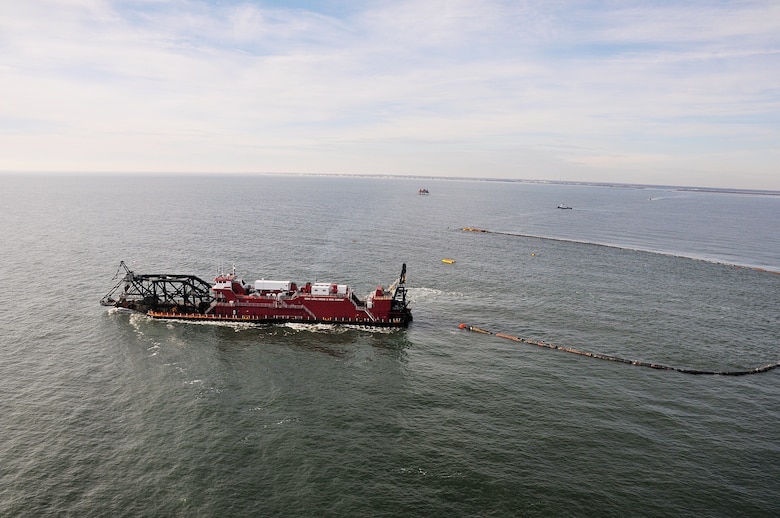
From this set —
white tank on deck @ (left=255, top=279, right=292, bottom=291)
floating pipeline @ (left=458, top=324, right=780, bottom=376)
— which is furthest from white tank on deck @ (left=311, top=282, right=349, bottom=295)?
floating pipeline @ (left=458, top=324, right=780, bottom=376)

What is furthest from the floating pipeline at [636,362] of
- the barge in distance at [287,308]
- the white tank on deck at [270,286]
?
the white tank on deck at [270,286]

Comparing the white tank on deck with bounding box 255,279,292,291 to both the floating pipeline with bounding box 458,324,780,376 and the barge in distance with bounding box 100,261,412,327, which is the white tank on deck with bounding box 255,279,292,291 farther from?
the floating pipeline with bounding box 458,324,780,376

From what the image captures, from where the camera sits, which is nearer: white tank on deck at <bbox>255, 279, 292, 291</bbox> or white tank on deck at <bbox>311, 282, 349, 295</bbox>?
white tank on deck at <bbox>311, 282, 349, 295</bbox>

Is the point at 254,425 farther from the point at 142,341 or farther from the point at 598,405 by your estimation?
the point at 598,405

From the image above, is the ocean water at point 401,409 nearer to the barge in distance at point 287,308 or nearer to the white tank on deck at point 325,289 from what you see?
the barge in distance at point 287,308

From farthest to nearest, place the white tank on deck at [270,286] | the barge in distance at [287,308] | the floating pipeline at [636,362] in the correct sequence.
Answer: the white tank on deck at [270,286] < the barge in distance at [287,308] < the floating pipeline at [636,362]

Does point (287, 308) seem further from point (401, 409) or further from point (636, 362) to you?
point (636, 362)

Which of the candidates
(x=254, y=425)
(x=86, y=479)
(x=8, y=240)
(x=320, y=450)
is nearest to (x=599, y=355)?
(x=320, y=450)

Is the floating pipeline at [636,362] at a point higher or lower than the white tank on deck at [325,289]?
lower

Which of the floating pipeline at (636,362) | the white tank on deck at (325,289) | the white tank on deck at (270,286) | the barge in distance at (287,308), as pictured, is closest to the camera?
the floating pipeline at (636,362)

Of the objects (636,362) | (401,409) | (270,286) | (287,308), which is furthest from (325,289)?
(636,362)

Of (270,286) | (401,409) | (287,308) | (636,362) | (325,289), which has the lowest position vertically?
(401,409)
